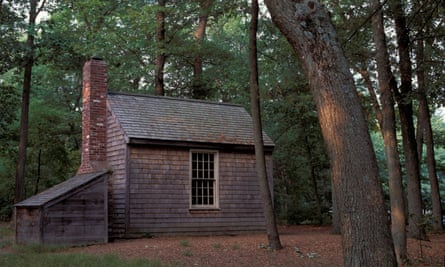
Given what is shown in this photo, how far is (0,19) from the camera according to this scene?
69.7ft

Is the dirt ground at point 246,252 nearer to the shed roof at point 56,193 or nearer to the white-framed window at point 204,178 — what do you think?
the shed roof at point 56,193

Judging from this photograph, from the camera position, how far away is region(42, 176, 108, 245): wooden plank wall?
13.4m

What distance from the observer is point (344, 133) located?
5.45 meters

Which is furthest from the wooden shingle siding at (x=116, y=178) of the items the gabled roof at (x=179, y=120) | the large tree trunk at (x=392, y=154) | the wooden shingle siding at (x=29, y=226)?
the large tree trunk at (x=392, y=154)

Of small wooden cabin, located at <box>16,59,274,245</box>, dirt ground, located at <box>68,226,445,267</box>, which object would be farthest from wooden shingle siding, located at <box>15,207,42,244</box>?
small wooden cabin, located at <box>16,59,274,245</box>

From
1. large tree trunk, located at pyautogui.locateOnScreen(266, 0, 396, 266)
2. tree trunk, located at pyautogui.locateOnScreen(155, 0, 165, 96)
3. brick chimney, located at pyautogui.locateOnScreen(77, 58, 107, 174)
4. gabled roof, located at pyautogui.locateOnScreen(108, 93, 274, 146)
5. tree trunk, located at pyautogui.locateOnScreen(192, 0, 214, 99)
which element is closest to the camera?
large tree trunk, located at pyautogui.locateOnScreen(266, 0, 396, 266)

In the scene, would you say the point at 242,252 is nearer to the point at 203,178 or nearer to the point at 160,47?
the point at 203,178

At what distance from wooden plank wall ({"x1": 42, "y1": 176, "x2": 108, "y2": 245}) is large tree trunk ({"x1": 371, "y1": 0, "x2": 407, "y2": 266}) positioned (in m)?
7.92

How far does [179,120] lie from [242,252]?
673 centimetres

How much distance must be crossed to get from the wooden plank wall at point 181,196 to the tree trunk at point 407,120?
5.26m

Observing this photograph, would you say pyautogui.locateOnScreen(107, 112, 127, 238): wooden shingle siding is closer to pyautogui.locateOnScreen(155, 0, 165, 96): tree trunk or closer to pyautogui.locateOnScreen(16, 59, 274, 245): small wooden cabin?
pyautogui.locateOnScreen(16, 59, 274, 245): small wooden cabin

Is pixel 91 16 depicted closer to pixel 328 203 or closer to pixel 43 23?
pixel 43 23

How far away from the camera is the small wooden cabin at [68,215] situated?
13.3 meters

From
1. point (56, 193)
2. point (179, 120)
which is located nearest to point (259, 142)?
point (179, 120)
